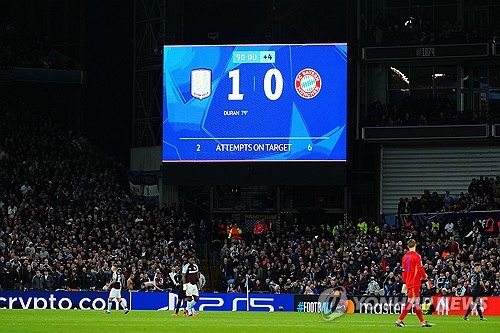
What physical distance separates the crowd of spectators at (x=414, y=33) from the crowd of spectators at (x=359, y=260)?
8804 mm

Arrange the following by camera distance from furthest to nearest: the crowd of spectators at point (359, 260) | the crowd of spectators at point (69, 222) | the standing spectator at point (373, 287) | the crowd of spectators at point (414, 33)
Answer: the crowd of spectators at point (414, 33), the crowd of spectators at point (69, 222), the standing spectator at point (373, 287), the crowd of spectators at point (359, 260)

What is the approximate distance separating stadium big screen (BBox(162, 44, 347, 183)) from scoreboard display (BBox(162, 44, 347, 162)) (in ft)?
0.12

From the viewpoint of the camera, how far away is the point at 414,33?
47062mm

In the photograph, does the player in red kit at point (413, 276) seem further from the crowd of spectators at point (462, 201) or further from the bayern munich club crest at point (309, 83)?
the crowd of spectators at point (462, 201)

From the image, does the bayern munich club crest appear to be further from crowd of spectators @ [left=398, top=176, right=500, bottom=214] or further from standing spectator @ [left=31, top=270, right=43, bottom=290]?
standing spectator @ [left=31, top=270, right=43, bottom=290]

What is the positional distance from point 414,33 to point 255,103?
8.94 meters

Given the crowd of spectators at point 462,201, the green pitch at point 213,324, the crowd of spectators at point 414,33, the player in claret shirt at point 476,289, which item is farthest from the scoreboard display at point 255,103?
the green pitch at point 213,324

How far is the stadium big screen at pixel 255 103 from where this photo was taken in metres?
41.7

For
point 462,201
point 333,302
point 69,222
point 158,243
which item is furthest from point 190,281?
point 462,201

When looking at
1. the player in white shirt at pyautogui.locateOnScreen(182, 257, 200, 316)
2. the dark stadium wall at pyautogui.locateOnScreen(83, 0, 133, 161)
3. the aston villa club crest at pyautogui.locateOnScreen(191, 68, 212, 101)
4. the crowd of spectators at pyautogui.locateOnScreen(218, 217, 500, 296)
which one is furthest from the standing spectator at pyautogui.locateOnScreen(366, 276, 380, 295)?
the dark stadium wall at pyautogui.locateOnScreen(83, 0, 133, 161)

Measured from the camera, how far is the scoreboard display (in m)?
41.7

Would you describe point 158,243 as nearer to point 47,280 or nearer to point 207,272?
point 207,272

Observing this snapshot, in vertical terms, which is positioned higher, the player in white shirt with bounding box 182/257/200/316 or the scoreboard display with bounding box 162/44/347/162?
the scoreboard display with bounding box 162/44/347/162

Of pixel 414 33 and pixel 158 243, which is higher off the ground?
pixel 414 33
